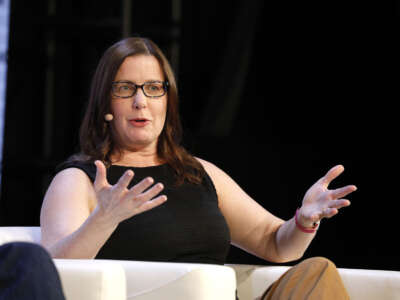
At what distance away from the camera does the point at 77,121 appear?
372cm

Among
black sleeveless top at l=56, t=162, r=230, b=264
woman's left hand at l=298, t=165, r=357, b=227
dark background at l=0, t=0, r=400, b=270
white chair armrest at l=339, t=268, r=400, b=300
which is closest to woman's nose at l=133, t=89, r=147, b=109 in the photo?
black sleeveless top at l=56, t=162, r=230, b=264

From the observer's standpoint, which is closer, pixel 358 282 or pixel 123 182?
pixel 123 182

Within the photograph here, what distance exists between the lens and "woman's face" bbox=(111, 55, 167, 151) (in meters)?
1.86

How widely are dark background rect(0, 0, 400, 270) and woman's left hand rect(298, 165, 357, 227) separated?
1431 millimetres

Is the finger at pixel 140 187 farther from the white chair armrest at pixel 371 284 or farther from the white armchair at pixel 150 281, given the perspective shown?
the white chair armrest at pixel 371 284

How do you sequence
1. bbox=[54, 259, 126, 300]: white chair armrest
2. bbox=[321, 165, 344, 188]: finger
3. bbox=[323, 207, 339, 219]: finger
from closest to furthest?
bbox=[54, 259, 126, 300]: white chair armrest, bbox=[323, 207, 339, 219]: finger, bbox=[321, 165, 344, 188]: finger

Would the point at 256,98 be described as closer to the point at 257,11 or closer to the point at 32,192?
the point at 257,11

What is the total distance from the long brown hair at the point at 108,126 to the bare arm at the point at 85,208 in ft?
0.44

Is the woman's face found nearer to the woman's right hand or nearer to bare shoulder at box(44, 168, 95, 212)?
bare shoulder at box(44, 168, 95, 212)

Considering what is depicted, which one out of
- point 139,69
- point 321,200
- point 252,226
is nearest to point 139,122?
point 139,69

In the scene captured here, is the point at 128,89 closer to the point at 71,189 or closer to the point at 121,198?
the point at 71,189

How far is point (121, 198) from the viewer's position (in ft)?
4.37

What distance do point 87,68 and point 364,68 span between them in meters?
1.46

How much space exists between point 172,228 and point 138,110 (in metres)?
0.33
